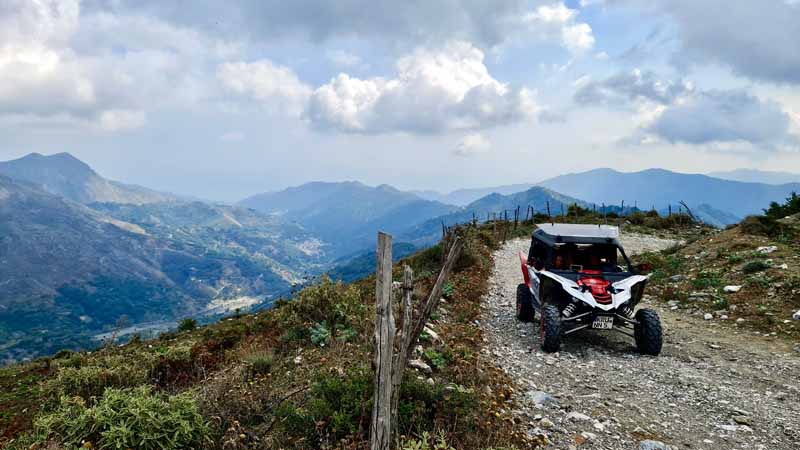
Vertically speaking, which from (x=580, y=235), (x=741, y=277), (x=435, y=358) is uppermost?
(x=580, y=235)

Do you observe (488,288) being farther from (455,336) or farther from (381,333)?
(381,333)

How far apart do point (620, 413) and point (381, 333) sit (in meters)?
4.81

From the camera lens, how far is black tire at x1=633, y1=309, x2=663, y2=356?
30.7ft

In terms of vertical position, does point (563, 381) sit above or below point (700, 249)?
below

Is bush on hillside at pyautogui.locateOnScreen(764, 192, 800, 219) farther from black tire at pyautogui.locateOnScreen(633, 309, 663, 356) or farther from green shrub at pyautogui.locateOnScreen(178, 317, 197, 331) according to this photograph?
green shrub at pyautogui.locateOnScreen(178, 317, 197, 331)

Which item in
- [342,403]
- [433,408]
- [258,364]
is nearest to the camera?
[342,403]

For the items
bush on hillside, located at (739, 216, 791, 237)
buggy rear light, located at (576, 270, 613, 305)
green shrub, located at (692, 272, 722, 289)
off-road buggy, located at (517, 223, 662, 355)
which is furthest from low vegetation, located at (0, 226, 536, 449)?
bush on hillside, located at (739, 216, 791, 237)

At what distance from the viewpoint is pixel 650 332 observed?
30.7ft

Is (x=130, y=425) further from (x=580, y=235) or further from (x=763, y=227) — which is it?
(x=763, y=227)

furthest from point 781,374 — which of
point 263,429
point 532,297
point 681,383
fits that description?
point 263,429

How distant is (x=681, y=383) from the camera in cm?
799

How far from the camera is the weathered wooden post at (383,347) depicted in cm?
458

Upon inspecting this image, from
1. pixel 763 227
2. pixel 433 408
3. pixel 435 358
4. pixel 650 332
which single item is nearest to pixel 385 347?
pixel 433 408

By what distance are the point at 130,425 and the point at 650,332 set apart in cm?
984
